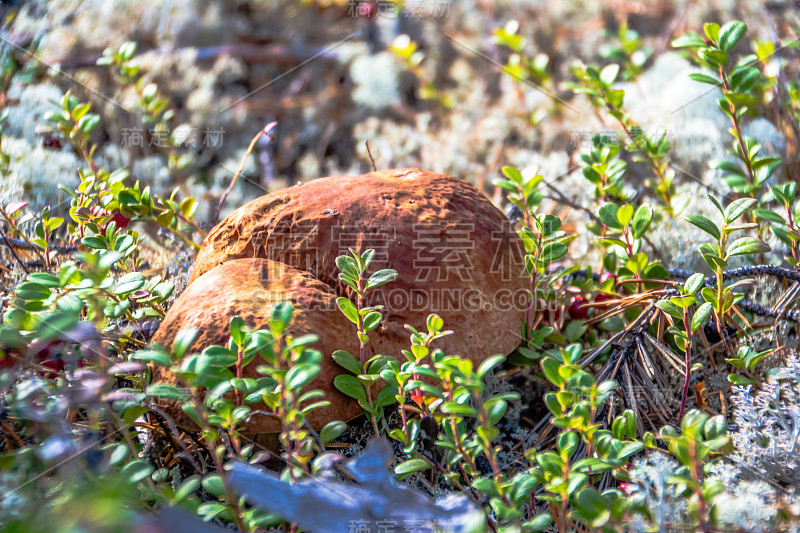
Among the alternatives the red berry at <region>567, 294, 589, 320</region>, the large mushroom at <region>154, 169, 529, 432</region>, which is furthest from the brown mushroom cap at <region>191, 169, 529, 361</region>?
the red berry at <region>567, 294, 589, 320</region>

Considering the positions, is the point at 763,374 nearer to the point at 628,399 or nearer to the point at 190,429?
the point at 628,399

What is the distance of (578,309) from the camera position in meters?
1.64

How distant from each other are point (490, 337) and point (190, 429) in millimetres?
688

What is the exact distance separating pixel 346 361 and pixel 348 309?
0.11 meters

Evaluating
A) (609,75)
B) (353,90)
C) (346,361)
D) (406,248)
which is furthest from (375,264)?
(353,90)

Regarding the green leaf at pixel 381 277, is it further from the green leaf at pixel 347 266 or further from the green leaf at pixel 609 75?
the green leaf at pixel 609 75

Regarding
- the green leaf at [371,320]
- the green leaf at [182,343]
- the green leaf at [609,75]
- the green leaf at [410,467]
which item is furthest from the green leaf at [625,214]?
the green leaf at [182,343]

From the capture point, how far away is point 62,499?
835mm

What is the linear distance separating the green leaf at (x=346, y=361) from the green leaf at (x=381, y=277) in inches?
5.9

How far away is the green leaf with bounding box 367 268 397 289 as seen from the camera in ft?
4.03

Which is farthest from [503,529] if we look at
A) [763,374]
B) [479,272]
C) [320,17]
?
[320,17]

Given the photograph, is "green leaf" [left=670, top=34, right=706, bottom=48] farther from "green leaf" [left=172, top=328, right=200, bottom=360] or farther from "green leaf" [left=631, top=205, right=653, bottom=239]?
"green leaf" [left=172, top=328, right=200, bottom=360]

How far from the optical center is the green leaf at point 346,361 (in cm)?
123

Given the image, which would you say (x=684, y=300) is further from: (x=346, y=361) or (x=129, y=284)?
(x=129, y=284)
